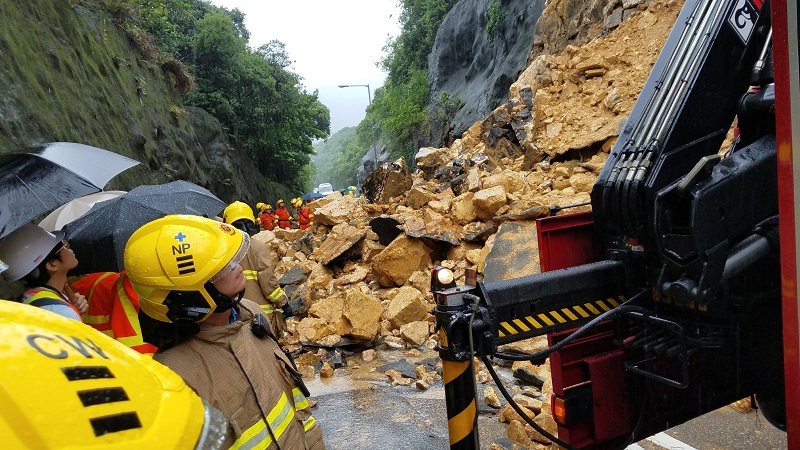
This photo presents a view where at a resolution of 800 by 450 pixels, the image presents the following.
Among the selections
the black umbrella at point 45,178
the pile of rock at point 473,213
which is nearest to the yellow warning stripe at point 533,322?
the pile of rock at point 473,213

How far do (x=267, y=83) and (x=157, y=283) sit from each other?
2465cm

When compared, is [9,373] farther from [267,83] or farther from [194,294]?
[267,83]

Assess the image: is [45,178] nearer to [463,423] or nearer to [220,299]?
[220,299]

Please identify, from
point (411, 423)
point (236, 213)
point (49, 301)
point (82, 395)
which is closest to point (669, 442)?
point (411, 423)

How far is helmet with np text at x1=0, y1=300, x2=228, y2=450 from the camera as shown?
542mm

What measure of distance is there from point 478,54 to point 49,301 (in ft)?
81.3

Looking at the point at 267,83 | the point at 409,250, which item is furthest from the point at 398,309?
the point at 267,83

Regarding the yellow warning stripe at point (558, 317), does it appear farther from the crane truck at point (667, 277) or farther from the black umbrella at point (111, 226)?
the black umbrella at point (111, 226)

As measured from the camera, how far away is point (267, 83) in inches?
947

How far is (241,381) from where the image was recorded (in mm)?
1426

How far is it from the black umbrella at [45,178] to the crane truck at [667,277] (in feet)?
6.19

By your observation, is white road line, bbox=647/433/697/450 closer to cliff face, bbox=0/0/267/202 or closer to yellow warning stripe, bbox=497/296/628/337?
yellow warning stripe, bbox=497/296/628/337

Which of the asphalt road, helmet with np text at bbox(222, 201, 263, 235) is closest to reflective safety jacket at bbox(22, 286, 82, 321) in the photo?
the asphalt road

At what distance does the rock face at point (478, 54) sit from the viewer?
64.3ft
